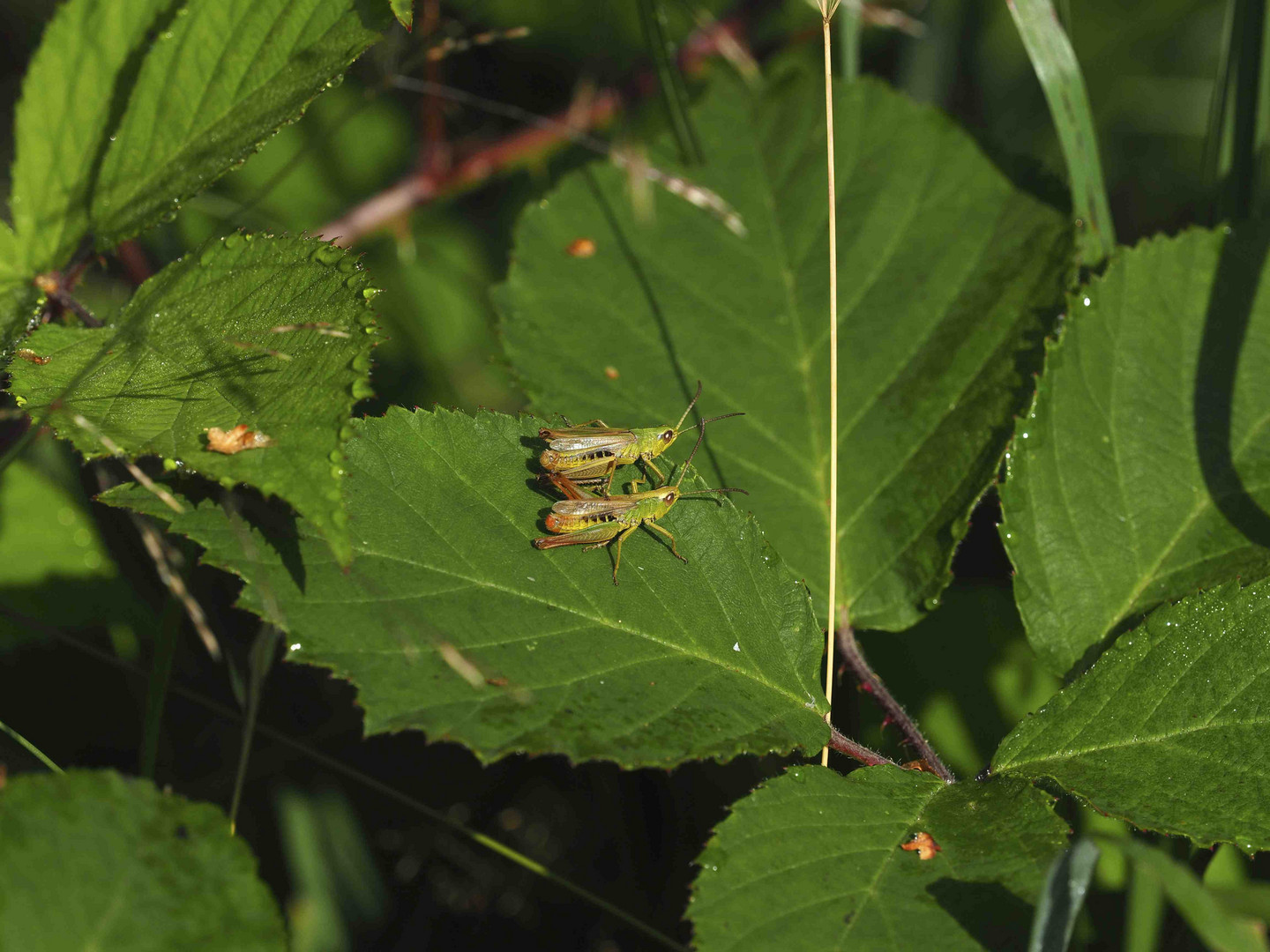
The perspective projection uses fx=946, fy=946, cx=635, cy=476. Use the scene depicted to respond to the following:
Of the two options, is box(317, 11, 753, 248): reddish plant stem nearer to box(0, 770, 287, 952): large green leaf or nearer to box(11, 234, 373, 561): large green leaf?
box(11, 234, 373, 561): large green leaf

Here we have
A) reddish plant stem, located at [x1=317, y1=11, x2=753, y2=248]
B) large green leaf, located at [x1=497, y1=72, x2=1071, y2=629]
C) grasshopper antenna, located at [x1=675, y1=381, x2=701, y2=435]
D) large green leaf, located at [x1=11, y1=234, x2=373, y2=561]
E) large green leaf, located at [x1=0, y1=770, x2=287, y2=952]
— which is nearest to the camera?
large green leaf, located at [x1=0, y1=770, x2=287, y2=952]

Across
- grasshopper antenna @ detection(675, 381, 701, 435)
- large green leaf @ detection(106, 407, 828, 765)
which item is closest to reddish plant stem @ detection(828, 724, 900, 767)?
large green leaf @ detection(106, 407, 828, 765)

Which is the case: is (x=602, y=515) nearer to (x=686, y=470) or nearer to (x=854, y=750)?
(x=686, y=470)

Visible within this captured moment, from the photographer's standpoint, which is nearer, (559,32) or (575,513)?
(575,513)

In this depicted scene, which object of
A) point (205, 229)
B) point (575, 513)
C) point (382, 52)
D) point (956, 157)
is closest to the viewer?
point (575, 513)

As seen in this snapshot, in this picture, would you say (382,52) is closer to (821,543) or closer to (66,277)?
(66,277)

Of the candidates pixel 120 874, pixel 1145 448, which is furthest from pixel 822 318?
pixel 120 874

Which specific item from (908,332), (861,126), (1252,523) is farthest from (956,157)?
(1252,523)
